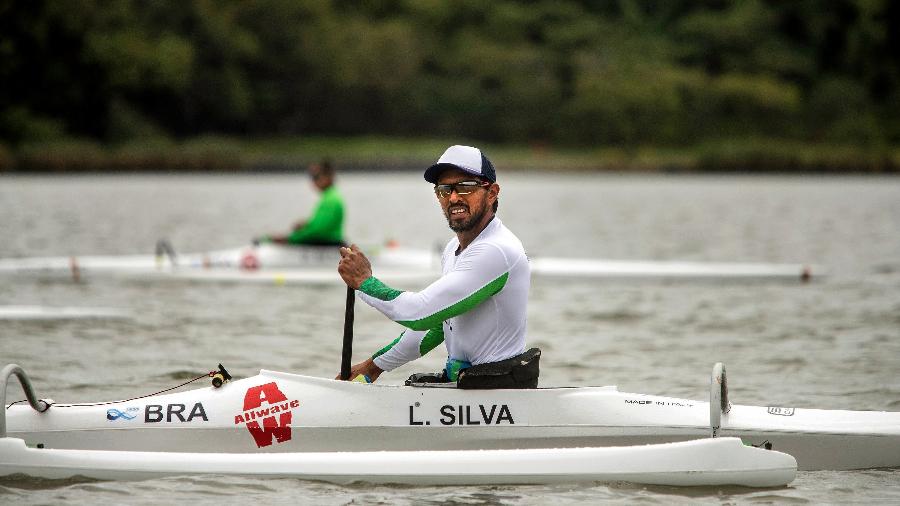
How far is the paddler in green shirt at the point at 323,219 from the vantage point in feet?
62.3

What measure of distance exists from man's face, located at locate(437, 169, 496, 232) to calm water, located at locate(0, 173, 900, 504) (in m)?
1.76

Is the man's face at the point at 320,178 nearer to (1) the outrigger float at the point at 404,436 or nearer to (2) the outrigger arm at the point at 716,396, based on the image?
(1) the outrigger float at the point at 404,436

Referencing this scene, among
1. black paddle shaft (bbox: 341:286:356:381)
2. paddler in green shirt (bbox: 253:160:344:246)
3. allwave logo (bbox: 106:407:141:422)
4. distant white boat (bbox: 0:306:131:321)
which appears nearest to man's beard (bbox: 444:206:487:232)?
black paddle shaft (bbox: 341:286:356:381)

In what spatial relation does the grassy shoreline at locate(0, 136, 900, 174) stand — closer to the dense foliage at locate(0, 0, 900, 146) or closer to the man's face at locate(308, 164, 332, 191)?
the dense foliage at locate(0, 0, 900, 146)

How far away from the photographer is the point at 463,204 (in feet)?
28.3

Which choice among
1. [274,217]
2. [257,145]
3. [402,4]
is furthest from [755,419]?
[402,4]

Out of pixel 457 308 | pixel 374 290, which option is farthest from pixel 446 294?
pixel 374 290

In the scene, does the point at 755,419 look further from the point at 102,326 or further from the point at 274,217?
the point at 274,217

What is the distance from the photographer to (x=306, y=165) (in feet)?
345

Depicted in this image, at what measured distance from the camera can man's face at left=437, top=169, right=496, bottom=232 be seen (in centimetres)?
862

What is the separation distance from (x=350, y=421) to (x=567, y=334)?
8.91 m

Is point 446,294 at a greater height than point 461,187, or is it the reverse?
point 461,187

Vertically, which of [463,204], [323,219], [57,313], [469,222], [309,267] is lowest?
[57,313]

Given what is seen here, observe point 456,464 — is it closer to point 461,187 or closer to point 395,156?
point 461,187
